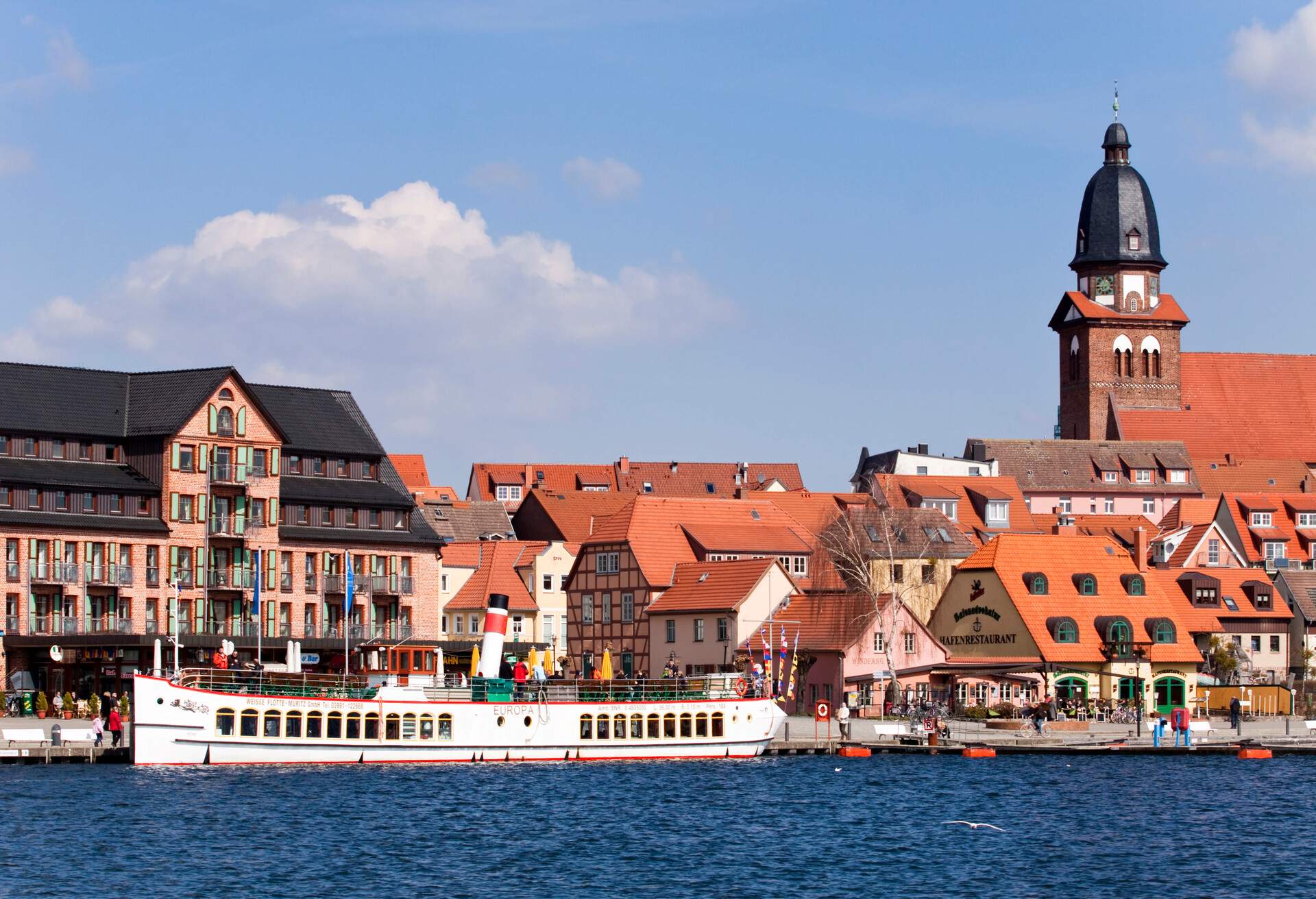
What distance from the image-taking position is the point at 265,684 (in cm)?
8050

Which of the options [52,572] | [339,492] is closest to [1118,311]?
[339,492]

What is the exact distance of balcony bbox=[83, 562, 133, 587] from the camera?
108562 millimetres

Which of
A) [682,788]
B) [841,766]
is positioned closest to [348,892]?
[682,788]

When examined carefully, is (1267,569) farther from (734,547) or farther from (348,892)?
(348,892)

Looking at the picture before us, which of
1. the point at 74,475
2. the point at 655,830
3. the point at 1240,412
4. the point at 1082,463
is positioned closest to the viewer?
the point at 655,830

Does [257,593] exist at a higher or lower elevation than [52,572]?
lower

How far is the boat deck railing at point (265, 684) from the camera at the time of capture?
79.6m

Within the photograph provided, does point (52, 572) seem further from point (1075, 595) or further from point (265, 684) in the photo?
point (1075, 595)

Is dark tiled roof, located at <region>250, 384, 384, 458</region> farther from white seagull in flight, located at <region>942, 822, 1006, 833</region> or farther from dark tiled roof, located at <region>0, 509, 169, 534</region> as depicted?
white seagull in flight, located at <region>942, 822, 1006, 833</region>

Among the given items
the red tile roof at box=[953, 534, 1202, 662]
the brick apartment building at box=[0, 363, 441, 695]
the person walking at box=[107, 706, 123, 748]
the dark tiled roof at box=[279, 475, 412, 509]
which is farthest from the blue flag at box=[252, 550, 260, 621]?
the red tile roof at box=[953, 534, 1202, 662]

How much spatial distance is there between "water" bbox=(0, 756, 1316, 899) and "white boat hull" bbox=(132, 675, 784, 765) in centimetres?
83

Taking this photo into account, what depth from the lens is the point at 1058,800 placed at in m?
74.1

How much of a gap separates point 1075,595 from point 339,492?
37.5 metres

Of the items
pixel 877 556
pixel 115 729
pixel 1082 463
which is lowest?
pixel 115 729
